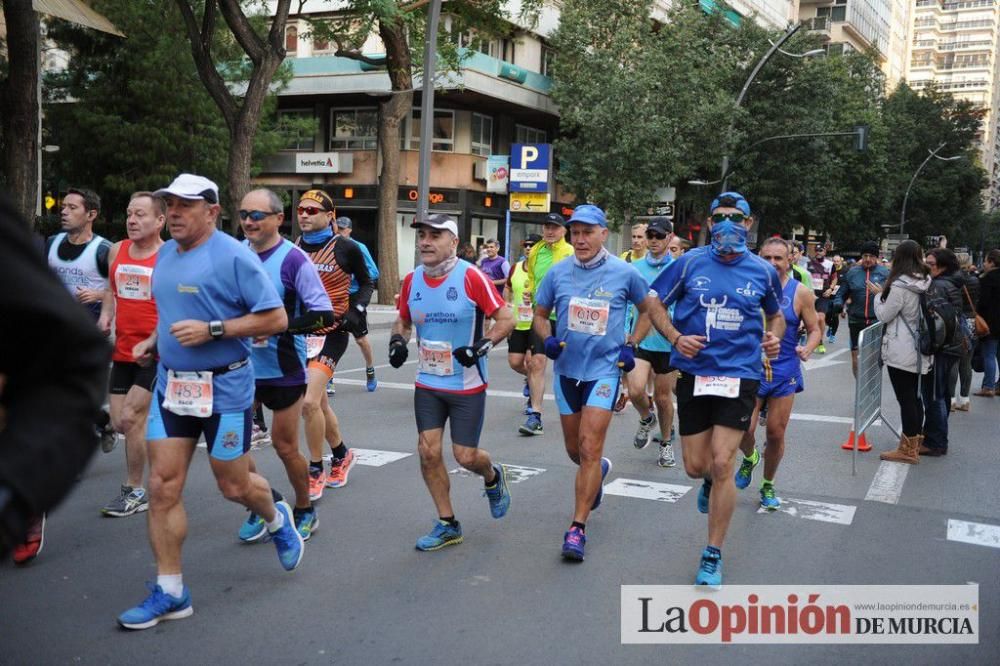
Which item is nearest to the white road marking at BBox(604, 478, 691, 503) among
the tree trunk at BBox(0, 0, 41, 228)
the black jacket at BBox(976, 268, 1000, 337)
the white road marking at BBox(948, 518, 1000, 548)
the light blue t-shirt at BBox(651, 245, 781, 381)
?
the white road marking at BBox(948, 518, 1000, 548)

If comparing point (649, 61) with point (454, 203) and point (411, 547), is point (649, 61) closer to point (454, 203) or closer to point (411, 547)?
point (454, 203)

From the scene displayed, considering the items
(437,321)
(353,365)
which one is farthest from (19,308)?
(353,365)

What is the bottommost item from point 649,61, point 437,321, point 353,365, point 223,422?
point 353,365

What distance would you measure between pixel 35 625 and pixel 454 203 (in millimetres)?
32668

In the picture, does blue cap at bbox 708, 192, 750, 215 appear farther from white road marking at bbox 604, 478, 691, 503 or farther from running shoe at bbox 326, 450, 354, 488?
running shoe at bbox 326, 450, 354, 488

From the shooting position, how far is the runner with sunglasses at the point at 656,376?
27.5 ft

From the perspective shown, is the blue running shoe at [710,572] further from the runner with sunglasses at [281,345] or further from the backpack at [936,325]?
the backpack at [936,325]

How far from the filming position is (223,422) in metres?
4.50

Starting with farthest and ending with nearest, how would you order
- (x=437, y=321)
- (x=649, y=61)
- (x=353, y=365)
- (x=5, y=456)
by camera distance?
(x=649, y=61), (x=353, y=365), (x=437, y=321), (x=5, y=456)

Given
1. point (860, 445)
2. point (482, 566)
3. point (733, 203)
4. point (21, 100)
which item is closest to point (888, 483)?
point (860, 445)

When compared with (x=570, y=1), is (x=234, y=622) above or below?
below

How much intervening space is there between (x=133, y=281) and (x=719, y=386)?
11.3 ft

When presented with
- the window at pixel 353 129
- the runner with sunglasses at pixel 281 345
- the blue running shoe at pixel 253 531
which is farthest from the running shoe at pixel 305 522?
the window at pixel 353 129

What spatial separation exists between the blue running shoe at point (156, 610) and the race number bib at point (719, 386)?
106 inches
